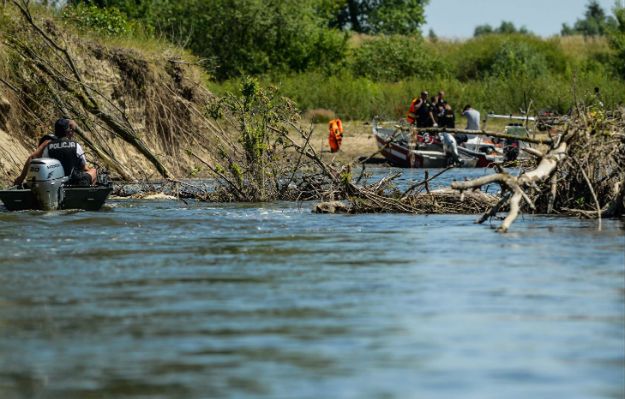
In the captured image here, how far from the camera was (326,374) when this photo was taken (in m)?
8.74

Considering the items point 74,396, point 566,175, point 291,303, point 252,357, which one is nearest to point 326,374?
point 252,357

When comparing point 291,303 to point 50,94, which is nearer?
point 291,303

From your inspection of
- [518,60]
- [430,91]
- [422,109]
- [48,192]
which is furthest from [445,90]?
[48,192]

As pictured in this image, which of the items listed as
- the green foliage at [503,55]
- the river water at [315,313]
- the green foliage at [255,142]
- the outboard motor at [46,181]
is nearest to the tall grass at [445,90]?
the green foliage at [503,55]

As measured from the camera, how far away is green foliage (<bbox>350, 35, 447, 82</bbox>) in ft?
237

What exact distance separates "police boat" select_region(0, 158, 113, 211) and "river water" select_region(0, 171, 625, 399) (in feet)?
8.04

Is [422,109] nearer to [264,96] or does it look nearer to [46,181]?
[264,96]

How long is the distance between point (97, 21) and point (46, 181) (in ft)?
55.0

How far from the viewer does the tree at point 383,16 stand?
97312 mm

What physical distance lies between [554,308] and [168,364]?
3432 mm

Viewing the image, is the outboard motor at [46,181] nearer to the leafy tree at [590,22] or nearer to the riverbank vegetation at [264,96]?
the riverbank vegetation at [264,96]

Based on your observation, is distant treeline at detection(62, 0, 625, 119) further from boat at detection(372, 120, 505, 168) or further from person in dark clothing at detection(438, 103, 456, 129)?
person in dark clothing at detection(438, 103, 456, 129)

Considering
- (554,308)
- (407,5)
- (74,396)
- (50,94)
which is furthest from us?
(407,5)

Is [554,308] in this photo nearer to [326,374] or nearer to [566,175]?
[326,374]
